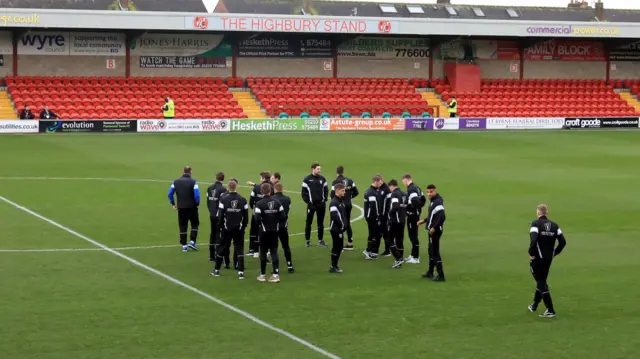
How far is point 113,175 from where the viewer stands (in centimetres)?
3491

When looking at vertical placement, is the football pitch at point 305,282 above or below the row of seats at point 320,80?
below

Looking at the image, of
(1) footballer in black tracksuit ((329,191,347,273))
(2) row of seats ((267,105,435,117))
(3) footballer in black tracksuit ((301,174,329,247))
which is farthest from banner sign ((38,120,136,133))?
(1) footballer in black tracksuit ((329,191,347,273))

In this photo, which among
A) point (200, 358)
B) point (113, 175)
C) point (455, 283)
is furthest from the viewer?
point (113, 175)

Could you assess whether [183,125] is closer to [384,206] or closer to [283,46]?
[283,46]

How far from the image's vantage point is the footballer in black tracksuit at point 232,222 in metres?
19.4

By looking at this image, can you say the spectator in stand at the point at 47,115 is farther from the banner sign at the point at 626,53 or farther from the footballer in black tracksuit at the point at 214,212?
the banner sign at the point at 626,53

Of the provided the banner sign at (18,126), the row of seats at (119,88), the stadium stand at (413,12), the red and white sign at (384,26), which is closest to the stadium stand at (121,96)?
the row of seats at (119,88)

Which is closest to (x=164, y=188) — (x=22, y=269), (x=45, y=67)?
(x=22, y=269)

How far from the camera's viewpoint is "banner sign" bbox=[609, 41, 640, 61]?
233ft

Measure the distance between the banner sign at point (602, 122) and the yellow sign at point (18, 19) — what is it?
30982 mm

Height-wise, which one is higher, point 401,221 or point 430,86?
point 430,86

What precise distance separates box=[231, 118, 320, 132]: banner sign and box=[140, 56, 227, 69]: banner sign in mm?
9347

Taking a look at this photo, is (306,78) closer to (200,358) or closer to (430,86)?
Answer: (430,86)

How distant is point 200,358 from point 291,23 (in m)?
47.2
